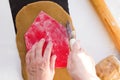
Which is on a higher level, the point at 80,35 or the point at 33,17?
the point at 33,17

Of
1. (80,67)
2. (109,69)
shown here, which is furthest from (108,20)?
(80,67)

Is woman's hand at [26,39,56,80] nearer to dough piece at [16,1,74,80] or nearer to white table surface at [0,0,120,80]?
dough piece at [16,1,74,80]

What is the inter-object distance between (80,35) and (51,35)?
0.24 m

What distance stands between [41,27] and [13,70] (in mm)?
278

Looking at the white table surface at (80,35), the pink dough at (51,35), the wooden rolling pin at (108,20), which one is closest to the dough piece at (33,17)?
the pink dough at (51,35)

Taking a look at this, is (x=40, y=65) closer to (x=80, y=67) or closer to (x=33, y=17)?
(x=80, y=67)

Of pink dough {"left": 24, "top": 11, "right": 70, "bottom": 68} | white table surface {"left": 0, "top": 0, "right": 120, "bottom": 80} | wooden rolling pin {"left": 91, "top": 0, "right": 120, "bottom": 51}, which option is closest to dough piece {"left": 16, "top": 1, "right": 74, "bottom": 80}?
pink dough {"left": 24, "top": 11, "right": 70, "bottom": 68}

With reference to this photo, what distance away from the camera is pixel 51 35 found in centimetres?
92

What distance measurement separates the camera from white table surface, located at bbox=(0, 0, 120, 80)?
106 centimetres

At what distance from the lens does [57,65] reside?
0.92 metres

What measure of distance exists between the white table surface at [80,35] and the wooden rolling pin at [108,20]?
0.02 metres

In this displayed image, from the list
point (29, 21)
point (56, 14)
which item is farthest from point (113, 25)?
point (29, 21)

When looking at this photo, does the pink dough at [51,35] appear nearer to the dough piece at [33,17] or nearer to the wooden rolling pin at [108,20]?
the dough piece at [33,17]

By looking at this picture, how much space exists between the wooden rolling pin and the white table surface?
0.07 feet
